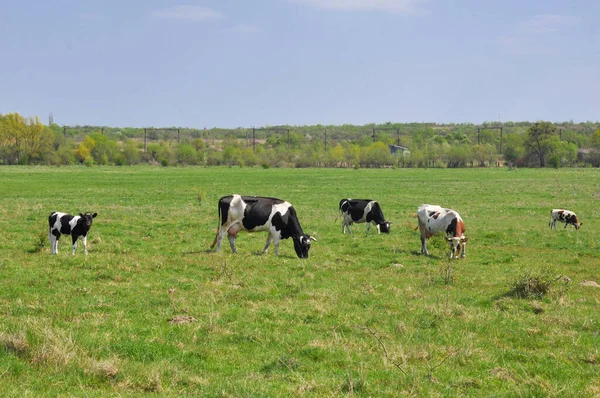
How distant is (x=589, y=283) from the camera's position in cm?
1498

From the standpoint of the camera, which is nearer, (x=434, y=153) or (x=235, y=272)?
(x=235, y=272)

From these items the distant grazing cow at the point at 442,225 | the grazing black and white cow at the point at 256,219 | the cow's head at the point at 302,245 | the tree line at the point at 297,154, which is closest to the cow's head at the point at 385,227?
the distant grazing cow at the point at 442,225

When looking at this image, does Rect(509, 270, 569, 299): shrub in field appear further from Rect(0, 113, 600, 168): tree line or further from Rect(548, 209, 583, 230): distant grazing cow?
Rect(0, 113, 600, 168): tree line

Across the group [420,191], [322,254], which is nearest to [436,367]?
[322,254]

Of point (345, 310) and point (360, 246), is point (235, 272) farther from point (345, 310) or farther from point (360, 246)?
point (360, 246)

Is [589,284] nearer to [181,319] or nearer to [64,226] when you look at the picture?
[181,319]

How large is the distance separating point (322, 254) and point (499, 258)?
541 cm

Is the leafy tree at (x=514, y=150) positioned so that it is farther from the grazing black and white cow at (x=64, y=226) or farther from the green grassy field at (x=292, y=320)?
the grazing black and white cow at (x=64, y=226)

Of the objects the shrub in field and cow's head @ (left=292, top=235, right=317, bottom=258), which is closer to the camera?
the shrub in field

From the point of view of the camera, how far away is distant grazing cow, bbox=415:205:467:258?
19327 mm

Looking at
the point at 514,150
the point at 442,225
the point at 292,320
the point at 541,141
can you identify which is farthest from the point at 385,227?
the point at 514,150

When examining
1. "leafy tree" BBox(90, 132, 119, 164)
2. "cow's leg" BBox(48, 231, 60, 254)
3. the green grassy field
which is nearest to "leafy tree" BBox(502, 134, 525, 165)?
"leafy tree" BBox(90, 132, 119, 164)

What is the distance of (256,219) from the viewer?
776 inches

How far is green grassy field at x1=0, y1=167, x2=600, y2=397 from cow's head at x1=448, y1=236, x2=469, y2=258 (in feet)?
1.13
